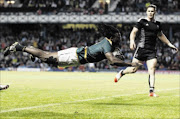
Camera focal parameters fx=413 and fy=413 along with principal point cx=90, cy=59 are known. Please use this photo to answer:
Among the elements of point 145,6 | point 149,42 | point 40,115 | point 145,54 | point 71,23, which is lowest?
point 71,23

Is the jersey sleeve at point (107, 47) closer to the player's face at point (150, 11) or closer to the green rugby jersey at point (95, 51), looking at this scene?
the green rugby jersey at point (95, 51)

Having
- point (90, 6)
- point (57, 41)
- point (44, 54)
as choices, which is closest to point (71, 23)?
point (57, 41)

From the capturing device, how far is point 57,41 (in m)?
50.1

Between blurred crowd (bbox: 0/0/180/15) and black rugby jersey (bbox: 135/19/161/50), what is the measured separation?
30156mm

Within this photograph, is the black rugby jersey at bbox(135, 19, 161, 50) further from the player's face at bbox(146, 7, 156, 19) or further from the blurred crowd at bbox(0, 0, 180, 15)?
the blurred crowd at bbox(0, 0, 180, 15)

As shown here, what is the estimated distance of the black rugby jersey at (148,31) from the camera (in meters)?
14.1

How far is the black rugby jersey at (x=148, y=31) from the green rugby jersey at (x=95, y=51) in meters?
4.42

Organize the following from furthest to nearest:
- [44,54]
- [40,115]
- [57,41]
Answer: [57,41] → [44,54] → [40,115]

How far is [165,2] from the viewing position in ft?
154

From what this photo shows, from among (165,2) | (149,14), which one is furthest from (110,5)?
(149,14)

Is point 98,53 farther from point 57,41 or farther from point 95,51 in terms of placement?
point 57,41

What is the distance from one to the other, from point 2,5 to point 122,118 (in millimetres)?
47164

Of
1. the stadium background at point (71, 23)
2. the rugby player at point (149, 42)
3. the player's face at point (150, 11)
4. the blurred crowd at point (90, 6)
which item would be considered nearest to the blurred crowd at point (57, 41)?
the stadium background at point (71, 23)

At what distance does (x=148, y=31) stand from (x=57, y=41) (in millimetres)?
36379
